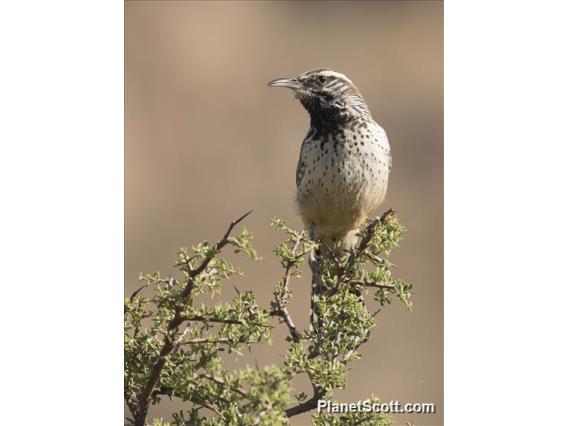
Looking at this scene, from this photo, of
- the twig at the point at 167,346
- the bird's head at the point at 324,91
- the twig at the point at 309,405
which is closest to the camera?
the twig at the point at 167,346

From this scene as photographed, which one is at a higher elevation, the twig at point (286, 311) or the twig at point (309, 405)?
the twig at point (286, 311)

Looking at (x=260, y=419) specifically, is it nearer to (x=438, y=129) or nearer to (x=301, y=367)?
(x=301, y=367)

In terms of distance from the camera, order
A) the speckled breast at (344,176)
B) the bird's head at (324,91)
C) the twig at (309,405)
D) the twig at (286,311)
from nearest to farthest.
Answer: the twig at (309,405) < the twig at (286,311) < the speckled breast at (344,176) < the bird's head at (324,91)

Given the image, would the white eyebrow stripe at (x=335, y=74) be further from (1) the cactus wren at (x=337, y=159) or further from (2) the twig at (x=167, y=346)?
(2) the twig at (x=167, y=346)

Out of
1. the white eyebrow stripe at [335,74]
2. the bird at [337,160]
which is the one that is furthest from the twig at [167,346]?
the white eyebrow stripe at [335,74]

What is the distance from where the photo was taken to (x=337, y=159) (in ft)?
11.7

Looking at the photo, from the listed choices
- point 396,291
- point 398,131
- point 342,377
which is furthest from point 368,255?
point 398,131

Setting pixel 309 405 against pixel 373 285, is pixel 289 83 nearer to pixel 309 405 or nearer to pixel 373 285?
pixel 373 285

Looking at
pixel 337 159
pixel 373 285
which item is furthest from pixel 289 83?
pixel 373 285

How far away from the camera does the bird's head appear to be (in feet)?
12.1

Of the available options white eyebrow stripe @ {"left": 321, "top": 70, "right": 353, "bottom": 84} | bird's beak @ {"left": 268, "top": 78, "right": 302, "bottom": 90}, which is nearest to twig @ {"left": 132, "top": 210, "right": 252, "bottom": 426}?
bird's beak @ {"left": 268, "top": 78, "right": 302, "bottom": 90}

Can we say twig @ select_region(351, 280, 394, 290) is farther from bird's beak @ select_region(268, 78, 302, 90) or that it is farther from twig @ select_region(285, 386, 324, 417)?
bird's beak @ select_region(268, 78, 302, 90)

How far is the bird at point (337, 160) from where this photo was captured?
11.7 ft

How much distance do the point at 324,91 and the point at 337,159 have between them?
34cm
